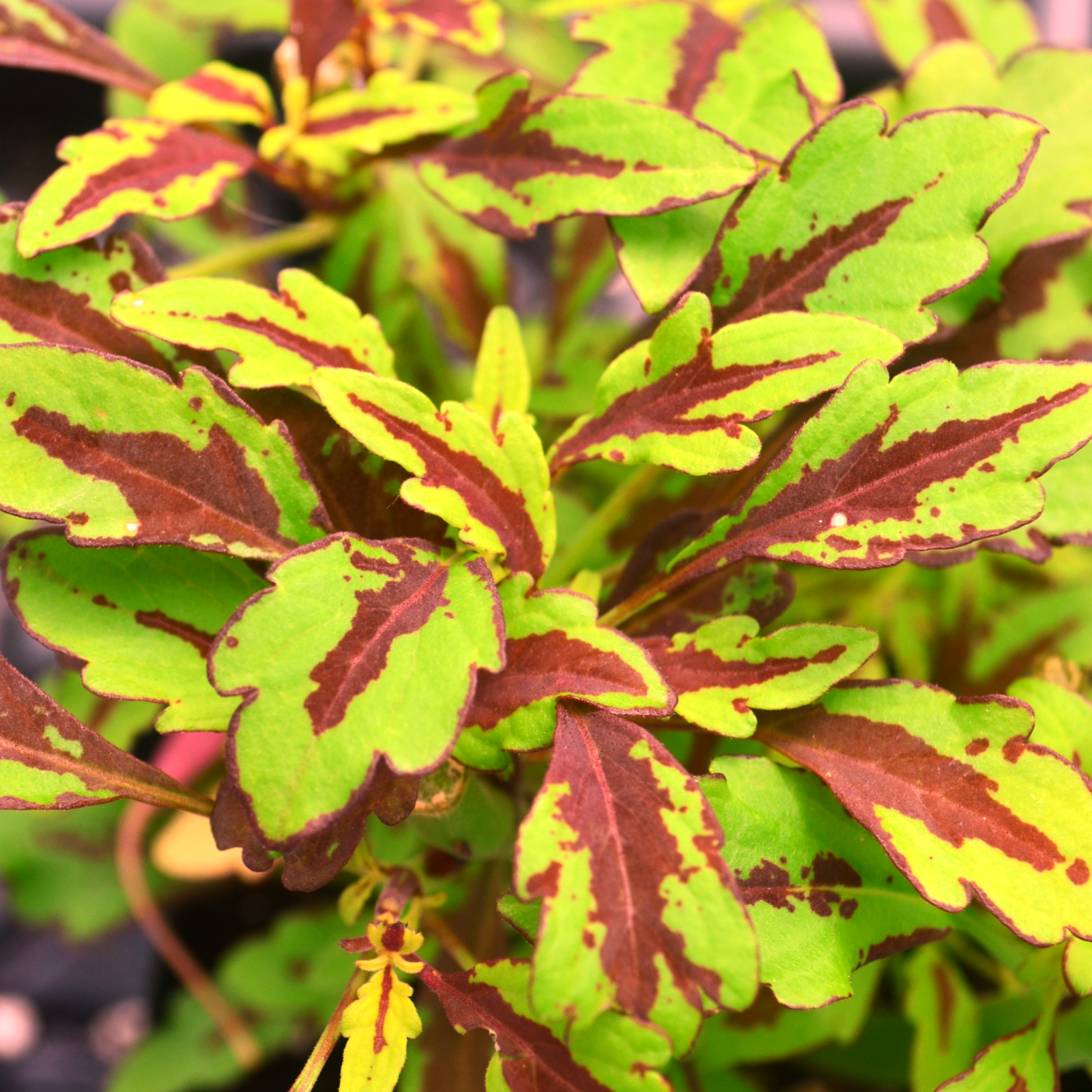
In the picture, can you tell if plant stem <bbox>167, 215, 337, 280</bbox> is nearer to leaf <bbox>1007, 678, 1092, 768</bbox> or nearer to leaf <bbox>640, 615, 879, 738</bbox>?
leaf <bbox>640, 615, 879, 738</bbox>

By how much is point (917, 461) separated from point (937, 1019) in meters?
0.39

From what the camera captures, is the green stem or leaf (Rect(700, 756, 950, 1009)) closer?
leaf (Rect(700, 756, 950, 1009))

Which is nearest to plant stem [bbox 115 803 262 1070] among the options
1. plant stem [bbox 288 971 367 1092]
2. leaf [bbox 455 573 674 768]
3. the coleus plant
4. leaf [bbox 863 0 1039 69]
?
the coleus plant

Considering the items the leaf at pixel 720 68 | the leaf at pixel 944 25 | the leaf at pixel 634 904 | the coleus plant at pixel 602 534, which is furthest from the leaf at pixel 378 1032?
the leaf at pixel 944 25

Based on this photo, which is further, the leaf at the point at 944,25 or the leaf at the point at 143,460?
the leaf at the point at 944,25

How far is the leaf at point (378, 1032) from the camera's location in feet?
1.56

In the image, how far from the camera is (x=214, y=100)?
0.65m

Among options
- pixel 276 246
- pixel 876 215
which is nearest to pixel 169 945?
pixel 276 246

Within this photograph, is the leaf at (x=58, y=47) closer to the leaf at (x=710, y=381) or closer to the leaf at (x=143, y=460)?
the leaf at (x=143, y=460)

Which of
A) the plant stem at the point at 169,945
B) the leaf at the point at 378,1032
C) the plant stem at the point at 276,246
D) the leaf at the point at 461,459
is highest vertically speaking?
the leaf at the point at 461,459

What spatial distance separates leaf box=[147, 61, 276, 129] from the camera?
2.07 feet

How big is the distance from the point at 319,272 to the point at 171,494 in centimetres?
38

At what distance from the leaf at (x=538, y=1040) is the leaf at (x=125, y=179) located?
0.41 m

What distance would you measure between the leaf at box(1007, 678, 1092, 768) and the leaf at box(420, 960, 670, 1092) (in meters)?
0.27
